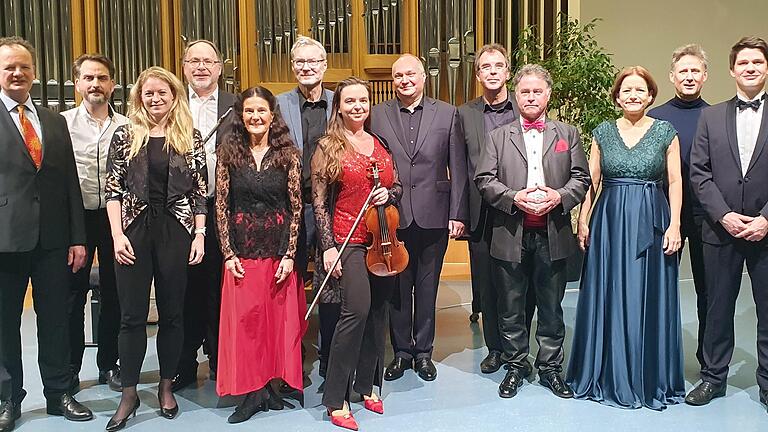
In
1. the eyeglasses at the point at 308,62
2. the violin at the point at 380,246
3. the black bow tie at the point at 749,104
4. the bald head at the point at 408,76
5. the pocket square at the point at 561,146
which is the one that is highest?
the eyeglasses at the point at 308,62

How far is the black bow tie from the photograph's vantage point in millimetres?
3213

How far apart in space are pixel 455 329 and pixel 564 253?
4.87ft

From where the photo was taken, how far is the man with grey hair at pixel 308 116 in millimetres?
3408

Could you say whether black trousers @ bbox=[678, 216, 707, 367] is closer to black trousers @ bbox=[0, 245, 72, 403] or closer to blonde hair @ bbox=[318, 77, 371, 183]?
blonde hair @ bbox=[318, 77, 371, 183]

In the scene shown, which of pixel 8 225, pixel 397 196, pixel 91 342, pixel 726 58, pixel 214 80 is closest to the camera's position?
pixel 8 225

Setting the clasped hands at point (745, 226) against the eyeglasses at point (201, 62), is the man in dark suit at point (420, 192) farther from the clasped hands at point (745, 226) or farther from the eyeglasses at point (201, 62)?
the clasped hands at point (745, 226)

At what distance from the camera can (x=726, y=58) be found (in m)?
6.85

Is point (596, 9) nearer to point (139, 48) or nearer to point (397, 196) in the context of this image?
point (139, 48)

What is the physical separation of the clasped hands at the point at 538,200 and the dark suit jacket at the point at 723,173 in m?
0.64

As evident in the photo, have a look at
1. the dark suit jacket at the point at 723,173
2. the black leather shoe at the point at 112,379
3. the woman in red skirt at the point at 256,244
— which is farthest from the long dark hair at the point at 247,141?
the dark suit jacket at the point at 723,173

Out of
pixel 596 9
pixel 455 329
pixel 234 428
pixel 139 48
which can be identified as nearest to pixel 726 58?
pixel 596 9

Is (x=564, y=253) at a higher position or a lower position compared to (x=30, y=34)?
lower

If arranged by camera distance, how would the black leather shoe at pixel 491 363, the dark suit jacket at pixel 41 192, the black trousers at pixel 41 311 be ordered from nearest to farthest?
the dark suit jacket at pixel 41 192 < the black trousers at pixel 41 311 < the black leather shoe at pixel 491 363

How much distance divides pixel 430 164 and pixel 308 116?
620 mm
